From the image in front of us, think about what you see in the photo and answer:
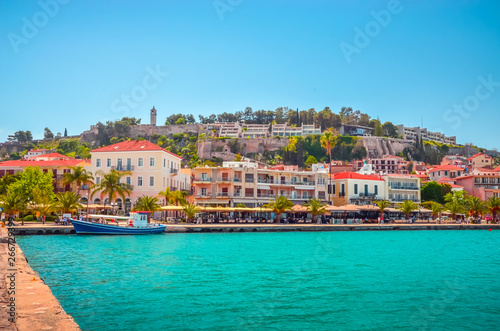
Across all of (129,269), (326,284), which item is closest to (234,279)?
(326,284)

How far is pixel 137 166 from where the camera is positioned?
54188 mm

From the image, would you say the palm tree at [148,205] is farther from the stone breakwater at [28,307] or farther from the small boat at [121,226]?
the stone breakwater at [28,307]

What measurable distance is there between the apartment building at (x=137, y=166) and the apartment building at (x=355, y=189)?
74.5 ft

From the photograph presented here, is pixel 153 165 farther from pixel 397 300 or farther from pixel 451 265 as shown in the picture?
pixel 397 300

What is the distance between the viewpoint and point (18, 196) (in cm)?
4606

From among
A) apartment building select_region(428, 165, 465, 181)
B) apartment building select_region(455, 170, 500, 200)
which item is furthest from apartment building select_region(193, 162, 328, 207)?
apartment building select_region(428, 165, 465, 181)

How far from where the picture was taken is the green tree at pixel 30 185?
4844 centimetres

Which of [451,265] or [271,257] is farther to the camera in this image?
[271,257]

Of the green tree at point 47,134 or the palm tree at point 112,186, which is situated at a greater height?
the green tree at point 47,134

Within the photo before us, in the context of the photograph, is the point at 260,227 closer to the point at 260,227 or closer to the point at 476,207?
the point at 260,227

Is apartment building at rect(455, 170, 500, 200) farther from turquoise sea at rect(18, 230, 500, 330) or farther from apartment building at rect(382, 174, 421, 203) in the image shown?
turquoise sea at rect(18, 230, 500, 330)

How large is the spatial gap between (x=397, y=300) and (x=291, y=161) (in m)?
105

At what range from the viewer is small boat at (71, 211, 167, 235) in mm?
39938

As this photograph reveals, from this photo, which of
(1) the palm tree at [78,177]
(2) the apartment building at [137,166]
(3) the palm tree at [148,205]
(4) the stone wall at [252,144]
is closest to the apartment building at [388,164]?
(4) the stone wall at [252,144]
